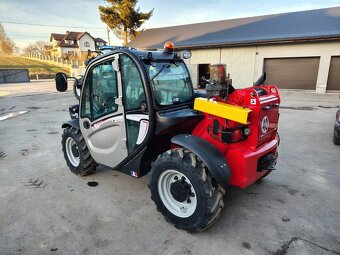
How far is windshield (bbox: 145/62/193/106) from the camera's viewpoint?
278cm

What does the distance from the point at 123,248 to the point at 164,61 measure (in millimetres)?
2200

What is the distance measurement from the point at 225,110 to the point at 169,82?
3.31 ft

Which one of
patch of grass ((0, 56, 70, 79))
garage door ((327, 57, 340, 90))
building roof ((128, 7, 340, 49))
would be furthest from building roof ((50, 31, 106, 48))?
garage door ((327, 57, 340, 90))

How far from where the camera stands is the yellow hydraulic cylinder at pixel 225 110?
85.2 inches

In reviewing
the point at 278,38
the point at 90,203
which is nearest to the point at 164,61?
the point at 90,203

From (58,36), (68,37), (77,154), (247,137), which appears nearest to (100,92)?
(77,154)

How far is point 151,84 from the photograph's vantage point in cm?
268

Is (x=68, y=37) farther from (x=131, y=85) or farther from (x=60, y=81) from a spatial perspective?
(x=131, y=85)

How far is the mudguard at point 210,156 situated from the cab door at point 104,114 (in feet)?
2.97

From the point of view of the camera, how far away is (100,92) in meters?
3.23

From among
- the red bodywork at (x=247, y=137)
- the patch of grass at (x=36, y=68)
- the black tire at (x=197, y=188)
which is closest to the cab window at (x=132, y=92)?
the black tire at (x=197, y=188)

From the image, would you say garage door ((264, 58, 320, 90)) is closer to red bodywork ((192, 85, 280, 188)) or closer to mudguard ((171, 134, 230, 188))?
red bodywork ((192, 85, 280, 188))

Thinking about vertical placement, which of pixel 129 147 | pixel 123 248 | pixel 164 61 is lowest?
pixel 123 248

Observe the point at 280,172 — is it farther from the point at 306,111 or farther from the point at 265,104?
the point at 306,111
